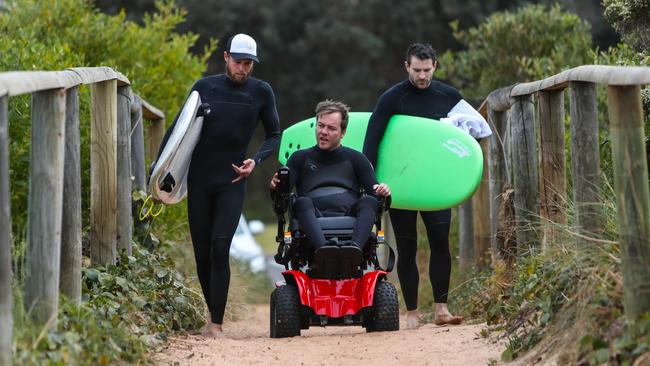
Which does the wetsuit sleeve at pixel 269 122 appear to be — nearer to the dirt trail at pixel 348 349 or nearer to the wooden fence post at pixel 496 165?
the dirt trail at pixel 348 349

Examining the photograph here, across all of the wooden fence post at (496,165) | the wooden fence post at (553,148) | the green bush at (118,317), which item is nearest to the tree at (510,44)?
the wooden fence post at (496,165)

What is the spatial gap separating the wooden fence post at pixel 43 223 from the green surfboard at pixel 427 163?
3.29m

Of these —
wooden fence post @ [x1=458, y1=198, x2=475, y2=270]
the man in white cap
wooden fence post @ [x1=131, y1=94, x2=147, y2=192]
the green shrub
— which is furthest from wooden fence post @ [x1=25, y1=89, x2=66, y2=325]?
wooden fence post @ [x1=458, y1=198, x2=475, y2=270]

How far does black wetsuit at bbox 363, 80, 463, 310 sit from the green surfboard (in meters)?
0.08

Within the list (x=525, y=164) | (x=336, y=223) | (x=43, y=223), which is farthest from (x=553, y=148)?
(x=43, y=223)

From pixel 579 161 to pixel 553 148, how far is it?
1.48m

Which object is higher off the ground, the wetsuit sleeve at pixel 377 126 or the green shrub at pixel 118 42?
the green shrub at pixel 118 42

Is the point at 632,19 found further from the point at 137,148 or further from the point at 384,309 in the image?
the point at 137,148

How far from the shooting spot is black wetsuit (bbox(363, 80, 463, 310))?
8.13 m

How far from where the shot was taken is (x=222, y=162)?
24.9 feet

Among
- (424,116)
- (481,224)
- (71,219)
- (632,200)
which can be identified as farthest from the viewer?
(481,224)

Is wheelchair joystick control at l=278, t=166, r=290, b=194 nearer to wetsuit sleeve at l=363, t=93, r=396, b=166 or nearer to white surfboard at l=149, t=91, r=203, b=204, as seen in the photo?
white surfboard at l=149, t=91, r=203, b=204

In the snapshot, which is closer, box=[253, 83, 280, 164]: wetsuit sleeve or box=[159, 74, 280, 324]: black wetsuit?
box=[159, 74, 280, 324]: black wetsuit

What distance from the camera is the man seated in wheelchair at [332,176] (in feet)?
23.9
